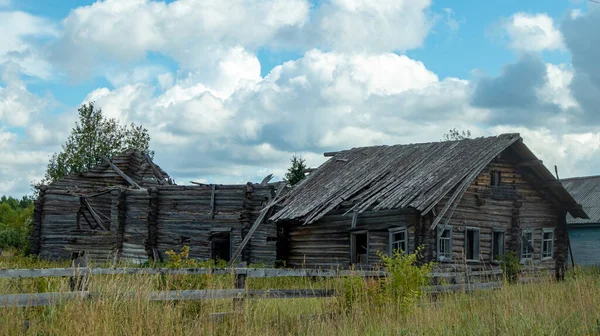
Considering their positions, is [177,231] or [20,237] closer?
[177,231]

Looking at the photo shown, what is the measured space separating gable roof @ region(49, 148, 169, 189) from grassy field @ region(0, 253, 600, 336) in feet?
76.6

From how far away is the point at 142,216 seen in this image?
2920cm

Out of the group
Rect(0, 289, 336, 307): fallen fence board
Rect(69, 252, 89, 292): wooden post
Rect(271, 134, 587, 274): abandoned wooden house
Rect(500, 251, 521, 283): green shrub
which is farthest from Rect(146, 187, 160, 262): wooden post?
Rect(69, 252, 89, 292): wooden post

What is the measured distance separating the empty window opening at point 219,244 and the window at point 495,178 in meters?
9.88

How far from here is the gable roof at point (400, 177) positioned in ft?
69.3

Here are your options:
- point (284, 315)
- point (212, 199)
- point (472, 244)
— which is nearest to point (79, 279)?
point (284, 315)

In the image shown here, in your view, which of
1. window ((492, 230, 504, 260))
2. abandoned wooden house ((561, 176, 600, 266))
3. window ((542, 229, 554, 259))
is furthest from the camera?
abandoned wooden house ((561, 176, 600, 266))

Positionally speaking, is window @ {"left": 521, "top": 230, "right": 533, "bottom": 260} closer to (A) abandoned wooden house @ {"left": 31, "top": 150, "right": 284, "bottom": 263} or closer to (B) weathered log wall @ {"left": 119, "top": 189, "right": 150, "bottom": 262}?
(A) abandoned wooden house @ {"left": 31, "top": 150, "right": 284, "bottom": 263}

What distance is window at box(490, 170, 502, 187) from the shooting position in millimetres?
23891

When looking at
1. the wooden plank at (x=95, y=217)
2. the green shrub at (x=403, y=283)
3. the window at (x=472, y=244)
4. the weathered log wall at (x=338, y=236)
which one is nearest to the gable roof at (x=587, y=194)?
the window at (x=472, y=244)

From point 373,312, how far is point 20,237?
36.5 meters

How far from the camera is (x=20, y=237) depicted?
41562mm

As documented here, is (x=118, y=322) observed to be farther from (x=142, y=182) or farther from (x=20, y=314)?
(x=142, y=182)

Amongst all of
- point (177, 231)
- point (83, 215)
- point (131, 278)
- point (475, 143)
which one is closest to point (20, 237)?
point (83, 215)
